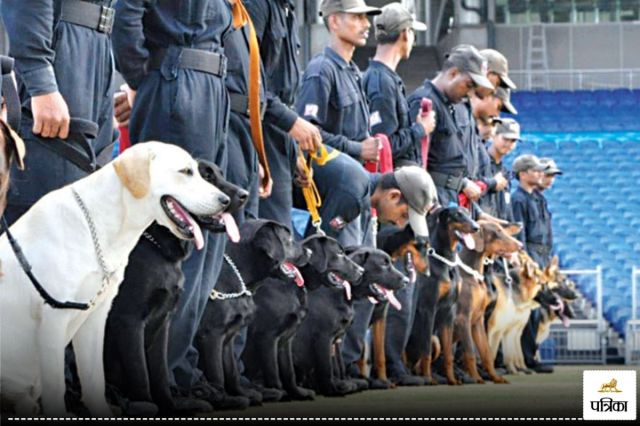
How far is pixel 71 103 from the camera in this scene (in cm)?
466

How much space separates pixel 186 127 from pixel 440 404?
146cm

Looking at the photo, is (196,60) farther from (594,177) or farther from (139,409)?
(594,177)

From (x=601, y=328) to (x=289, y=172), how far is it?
9221 mm

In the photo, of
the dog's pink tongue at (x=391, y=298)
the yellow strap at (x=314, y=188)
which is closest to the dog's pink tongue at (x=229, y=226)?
the yellow strap at (x=314, y=188)

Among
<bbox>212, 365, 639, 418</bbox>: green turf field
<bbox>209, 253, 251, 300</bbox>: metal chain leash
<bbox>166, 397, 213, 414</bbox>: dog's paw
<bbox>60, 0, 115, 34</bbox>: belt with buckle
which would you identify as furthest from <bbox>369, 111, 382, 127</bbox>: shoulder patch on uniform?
<bbox>60, 0, 115, 34</bbox>: belt with buckle

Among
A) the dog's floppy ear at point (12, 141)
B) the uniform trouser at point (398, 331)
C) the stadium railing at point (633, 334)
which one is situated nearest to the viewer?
the dog's floppy ear at point (12, 141)

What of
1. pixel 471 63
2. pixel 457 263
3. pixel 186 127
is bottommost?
pixel 457 263

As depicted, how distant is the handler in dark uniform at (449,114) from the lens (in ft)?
30.8

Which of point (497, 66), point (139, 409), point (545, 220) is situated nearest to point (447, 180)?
point (497, 66)

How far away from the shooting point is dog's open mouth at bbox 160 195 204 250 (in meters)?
4.43

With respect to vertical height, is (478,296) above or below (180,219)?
below

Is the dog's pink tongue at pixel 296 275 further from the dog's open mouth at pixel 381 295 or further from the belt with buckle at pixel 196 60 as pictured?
the dog's open mouth at pixel 381 295

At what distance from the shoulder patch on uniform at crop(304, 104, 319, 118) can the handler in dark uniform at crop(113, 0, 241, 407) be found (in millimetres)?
2285

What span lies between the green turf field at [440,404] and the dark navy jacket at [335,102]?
1.14 m
